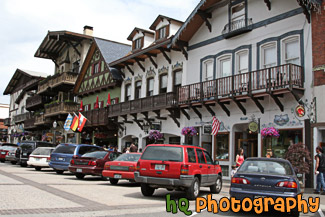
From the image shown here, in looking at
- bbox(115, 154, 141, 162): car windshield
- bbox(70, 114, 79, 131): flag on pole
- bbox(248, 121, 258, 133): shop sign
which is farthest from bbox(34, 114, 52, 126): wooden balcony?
bbox(248, 121, 258, 133): shop sign

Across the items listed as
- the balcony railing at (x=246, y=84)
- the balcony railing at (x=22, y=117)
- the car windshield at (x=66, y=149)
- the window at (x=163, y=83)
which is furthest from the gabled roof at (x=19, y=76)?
the balcony railing at (x=246, y=84)

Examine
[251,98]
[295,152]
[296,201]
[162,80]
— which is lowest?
[296,201]

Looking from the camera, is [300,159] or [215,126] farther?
[215,126]

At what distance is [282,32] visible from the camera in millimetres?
18422

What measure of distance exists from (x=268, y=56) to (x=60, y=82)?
26.0 m

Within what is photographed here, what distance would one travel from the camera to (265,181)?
9.22 m

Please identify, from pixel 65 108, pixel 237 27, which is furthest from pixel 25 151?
pixel 237 27

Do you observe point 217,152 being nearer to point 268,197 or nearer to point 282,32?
point 282,32

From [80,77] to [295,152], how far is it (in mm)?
27605

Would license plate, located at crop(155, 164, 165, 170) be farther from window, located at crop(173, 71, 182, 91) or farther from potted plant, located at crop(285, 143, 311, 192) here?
window, located at crop(173, 71, 182, 91)

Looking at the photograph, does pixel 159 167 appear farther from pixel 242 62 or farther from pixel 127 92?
pixel 127 92

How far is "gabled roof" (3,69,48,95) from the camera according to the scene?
56.4 meters

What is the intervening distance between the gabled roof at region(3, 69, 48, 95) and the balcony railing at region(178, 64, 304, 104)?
36.2 m

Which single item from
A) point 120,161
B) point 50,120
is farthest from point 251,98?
point 50,120
